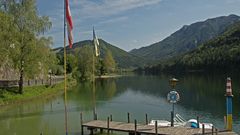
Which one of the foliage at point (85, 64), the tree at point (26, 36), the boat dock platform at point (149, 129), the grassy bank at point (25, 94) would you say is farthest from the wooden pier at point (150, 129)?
the foliage at point (85, 64)

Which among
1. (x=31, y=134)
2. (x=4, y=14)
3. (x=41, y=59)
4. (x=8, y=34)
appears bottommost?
(x=31, y=134)

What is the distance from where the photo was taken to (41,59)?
57375 mm

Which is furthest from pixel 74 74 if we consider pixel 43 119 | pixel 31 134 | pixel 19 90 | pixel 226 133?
pixel 226 133

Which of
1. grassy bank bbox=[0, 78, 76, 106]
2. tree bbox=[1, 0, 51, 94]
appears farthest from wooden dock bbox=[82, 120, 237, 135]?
tree bbox=[1, 0, 51, 94]

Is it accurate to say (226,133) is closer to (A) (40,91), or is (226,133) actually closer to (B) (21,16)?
(B) (21,16)

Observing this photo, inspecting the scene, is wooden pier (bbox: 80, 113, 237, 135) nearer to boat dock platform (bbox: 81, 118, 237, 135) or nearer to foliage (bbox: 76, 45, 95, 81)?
boat dock platform (bbox: 81, 118, 237, 135)

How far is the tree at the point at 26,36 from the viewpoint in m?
54.5

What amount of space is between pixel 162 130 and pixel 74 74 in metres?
99.2

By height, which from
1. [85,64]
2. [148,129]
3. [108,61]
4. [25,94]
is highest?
[108,61]

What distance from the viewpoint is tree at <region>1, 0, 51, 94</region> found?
2147 inches

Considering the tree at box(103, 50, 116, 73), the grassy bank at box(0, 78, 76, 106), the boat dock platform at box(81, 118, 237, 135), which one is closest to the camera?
the boat dock platform at box(81, 118, 237, 135)

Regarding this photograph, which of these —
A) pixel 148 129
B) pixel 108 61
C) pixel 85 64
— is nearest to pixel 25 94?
pixel 148 129

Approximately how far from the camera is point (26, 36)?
183 feet

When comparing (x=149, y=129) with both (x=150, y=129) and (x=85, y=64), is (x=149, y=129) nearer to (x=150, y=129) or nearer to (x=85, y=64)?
(x=150, y=129)
